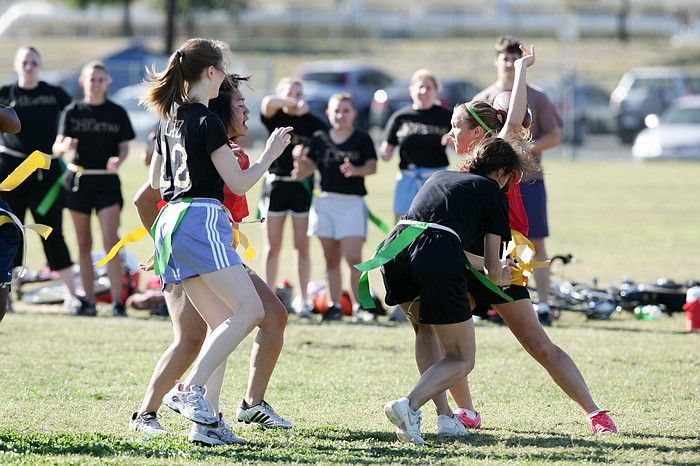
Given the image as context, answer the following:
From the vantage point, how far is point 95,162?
37.6 feet

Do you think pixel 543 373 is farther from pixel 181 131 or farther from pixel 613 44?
pixel 613 44

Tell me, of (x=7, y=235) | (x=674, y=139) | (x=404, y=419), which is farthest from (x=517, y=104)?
(x=674, y=139)

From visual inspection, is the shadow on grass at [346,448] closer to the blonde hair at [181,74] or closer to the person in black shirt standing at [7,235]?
the person in black shirt standing at [7,235]

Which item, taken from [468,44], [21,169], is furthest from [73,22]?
[21,169]

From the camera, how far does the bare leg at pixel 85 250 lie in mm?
11508

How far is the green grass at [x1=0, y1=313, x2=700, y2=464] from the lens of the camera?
6203mm

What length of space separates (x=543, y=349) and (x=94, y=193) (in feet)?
19.0

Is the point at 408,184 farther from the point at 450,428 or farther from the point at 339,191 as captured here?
the point at 450,428

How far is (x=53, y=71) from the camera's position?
1790 inches

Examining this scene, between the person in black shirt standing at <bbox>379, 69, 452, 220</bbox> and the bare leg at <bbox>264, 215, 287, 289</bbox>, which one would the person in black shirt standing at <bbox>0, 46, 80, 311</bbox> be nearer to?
the bare leg at <bbox>264, 215, 287, 289</bbox>

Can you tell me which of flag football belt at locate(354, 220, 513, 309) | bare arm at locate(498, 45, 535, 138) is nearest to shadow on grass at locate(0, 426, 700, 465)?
flag football belt at locate(354, 220, 513, 309)

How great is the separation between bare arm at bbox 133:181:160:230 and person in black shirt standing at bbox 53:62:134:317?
178 inches

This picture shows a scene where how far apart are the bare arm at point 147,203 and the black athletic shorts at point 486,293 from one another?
1676 mm

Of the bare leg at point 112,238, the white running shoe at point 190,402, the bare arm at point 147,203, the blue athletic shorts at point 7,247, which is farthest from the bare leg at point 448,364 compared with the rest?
the bare leg at point 112,238
